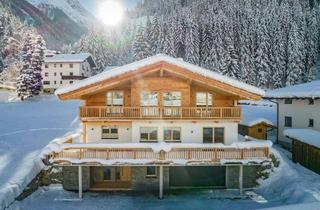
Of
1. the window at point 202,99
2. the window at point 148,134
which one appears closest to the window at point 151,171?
the window at point 148,134

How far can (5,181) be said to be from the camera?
67.5ft

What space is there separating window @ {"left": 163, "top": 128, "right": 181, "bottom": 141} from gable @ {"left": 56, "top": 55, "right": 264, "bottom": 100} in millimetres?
3822

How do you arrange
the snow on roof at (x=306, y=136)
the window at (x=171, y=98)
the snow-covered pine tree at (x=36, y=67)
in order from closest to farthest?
1. the snow on roof at (x=306, y=136)
2. the window at (x=171, y=98)
3. the snow-covered pine tree at (x=36, y=67)

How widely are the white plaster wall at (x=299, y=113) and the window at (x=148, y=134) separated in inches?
541

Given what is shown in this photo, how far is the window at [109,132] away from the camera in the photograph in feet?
83.1

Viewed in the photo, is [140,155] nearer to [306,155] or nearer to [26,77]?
[306,155]

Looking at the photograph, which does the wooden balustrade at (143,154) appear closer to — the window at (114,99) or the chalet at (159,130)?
the chalet at (159,130)

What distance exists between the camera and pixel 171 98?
25.2m

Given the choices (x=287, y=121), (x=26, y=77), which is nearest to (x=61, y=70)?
(x=26, y=77)

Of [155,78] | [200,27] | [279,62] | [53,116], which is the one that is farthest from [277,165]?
[200,27]

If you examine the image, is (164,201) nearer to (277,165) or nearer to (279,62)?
(277,165)

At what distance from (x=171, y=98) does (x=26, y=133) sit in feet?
59.7

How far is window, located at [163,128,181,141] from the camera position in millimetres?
24984

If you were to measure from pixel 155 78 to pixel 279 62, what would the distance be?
5738cm
